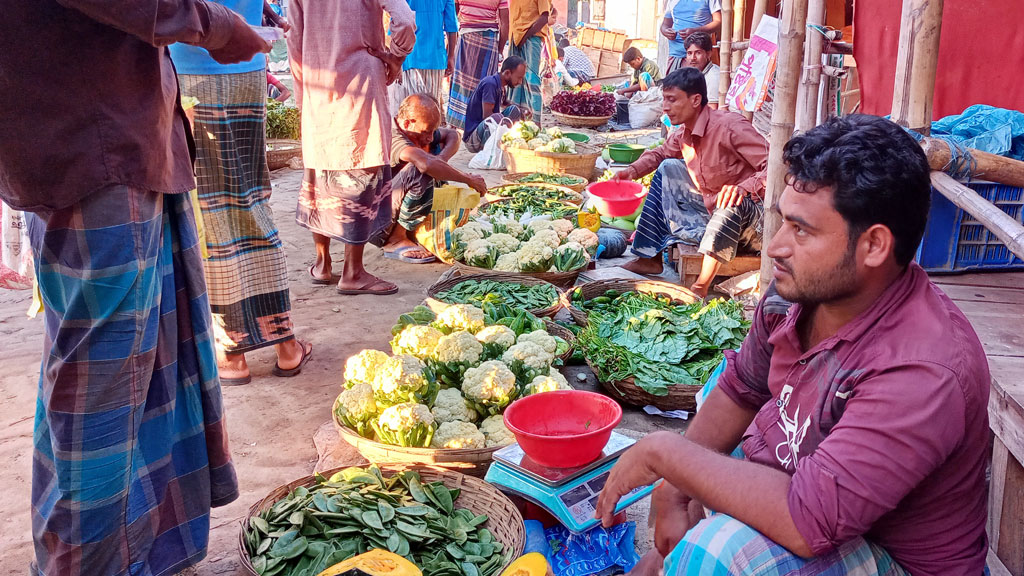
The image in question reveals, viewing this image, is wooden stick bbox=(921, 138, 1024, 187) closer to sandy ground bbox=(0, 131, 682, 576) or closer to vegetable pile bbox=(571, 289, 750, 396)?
vegetable pile bbox=(571, 289, 750, 396)

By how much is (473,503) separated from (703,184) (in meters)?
2.97

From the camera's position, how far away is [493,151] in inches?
319

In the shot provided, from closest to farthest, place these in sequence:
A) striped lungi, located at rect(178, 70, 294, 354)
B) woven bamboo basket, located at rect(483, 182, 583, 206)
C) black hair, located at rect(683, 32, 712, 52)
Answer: striped lungi, located at rect(178, 70, 294, 354) < woven bamboo basket, located at rect(483, 182, 583, 206) < black hair, located at rect(683, 32, 712, 52)

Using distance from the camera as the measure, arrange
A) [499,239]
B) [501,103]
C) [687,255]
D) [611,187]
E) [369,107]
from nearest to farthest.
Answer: [369,107]
[687,255]
[499,239]
[611,187]
[501,103]

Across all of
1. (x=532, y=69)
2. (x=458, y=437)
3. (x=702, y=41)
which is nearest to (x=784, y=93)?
(x=458, y=437)

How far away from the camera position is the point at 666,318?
3.81 meters

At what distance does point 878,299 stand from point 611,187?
Answer: 178 inches

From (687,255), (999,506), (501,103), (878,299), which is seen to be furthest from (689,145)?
(501,103)

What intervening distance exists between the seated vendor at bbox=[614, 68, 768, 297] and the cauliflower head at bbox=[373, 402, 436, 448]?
7.64ft

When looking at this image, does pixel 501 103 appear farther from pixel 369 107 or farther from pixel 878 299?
A: pixel 878 299

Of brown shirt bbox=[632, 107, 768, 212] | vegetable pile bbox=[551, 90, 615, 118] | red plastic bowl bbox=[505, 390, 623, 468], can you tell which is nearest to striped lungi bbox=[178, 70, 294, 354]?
red plastic bowl bbox=[505, 390, 623, 468]

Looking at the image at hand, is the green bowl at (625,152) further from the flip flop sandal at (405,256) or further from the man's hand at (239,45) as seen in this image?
the man's hand at (239,45)

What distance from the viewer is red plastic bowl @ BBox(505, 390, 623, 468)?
227 cm

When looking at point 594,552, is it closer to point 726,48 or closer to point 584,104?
point 726,48
